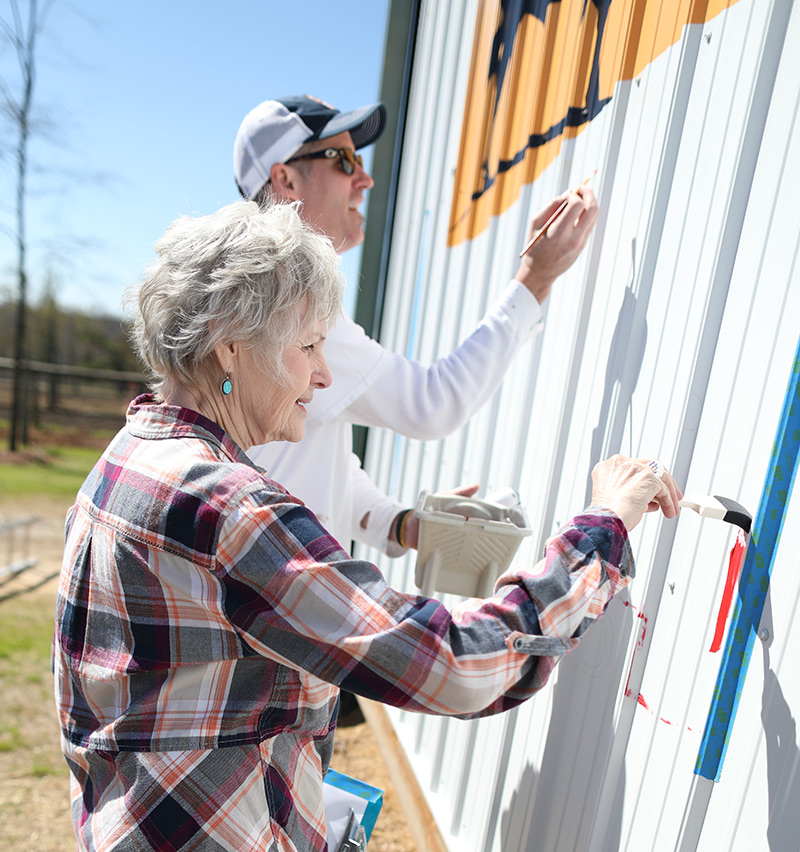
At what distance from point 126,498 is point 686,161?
4.28ft

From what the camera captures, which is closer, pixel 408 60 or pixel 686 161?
pixel 686 161

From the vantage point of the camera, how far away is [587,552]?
1063 mm

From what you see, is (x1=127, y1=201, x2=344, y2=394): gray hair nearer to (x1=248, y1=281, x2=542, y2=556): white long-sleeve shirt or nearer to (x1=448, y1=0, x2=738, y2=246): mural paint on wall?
(x1=248, y1=281, x2=542, y2=556): white long-sleeve shirt

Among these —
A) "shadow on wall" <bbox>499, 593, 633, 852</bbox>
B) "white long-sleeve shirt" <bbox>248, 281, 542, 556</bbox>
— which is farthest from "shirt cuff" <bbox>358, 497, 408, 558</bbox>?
"shadow on wall" <bbox>499, 593, 633, 852</bbox>

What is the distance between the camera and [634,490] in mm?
1158

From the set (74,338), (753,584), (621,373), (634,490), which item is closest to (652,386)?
(621,373)

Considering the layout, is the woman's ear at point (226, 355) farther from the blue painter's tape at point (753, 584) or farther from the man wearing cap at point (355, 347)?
the blue painter's tape at point (753, 584)

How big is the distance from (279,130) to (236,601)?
58.7 inches

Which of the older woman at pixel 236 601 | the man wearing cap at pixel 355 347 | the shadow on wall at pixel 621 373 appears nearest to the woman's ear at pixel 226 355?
the older woman at pixel 236 601

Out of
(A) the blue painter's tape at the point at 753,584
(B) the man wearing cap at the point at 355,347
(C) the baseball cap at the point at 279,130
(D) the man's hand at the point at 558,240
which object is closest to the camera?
(A) the blue painter's tape at the point at 753,584

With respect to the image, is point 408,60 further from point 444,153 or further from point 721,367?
point 721,367

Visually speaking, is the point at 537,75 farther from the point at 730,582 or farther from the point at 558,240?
the point at 730,582

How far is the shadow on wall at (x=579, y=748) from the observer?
1492 mm

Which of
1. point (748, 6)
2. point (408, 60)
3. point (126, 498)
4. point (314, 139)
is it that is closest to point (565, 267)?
point (748, 6)
